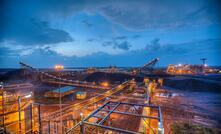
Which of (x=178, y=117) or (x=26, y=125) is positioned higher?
(x=26, y=125)

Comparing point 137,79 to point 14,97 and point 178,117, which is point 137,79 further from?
point 14,97

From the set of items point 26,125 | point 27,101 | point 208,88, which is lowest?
point 208,88

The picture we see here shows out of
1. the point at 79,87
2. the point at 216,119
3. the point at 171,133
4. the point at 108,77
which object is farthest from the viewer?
the point at 108,77

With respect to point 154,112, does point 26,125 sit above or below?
above

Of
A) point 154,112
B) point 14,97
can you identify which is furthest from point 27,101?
point 154,112

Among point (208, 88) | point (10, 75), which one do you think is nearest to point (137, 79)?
point (208, 88)

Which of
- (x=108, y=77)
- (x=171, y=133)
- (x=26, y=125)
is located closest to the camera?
(x=26, y=125)

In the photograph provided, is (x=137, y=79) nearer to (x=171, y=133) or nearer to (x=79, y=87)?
(x=79, y=87)

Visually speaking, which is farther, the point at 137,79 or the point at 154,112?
the point at 137,79

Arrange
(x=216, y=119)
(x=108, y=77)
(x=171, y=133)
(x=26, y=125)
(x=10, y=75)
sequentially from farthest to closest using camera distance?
(x=108, y=77) → (x=10, y=75) → (x=216, y=119) → (x=171, y=133) → (x=26, y=125)
